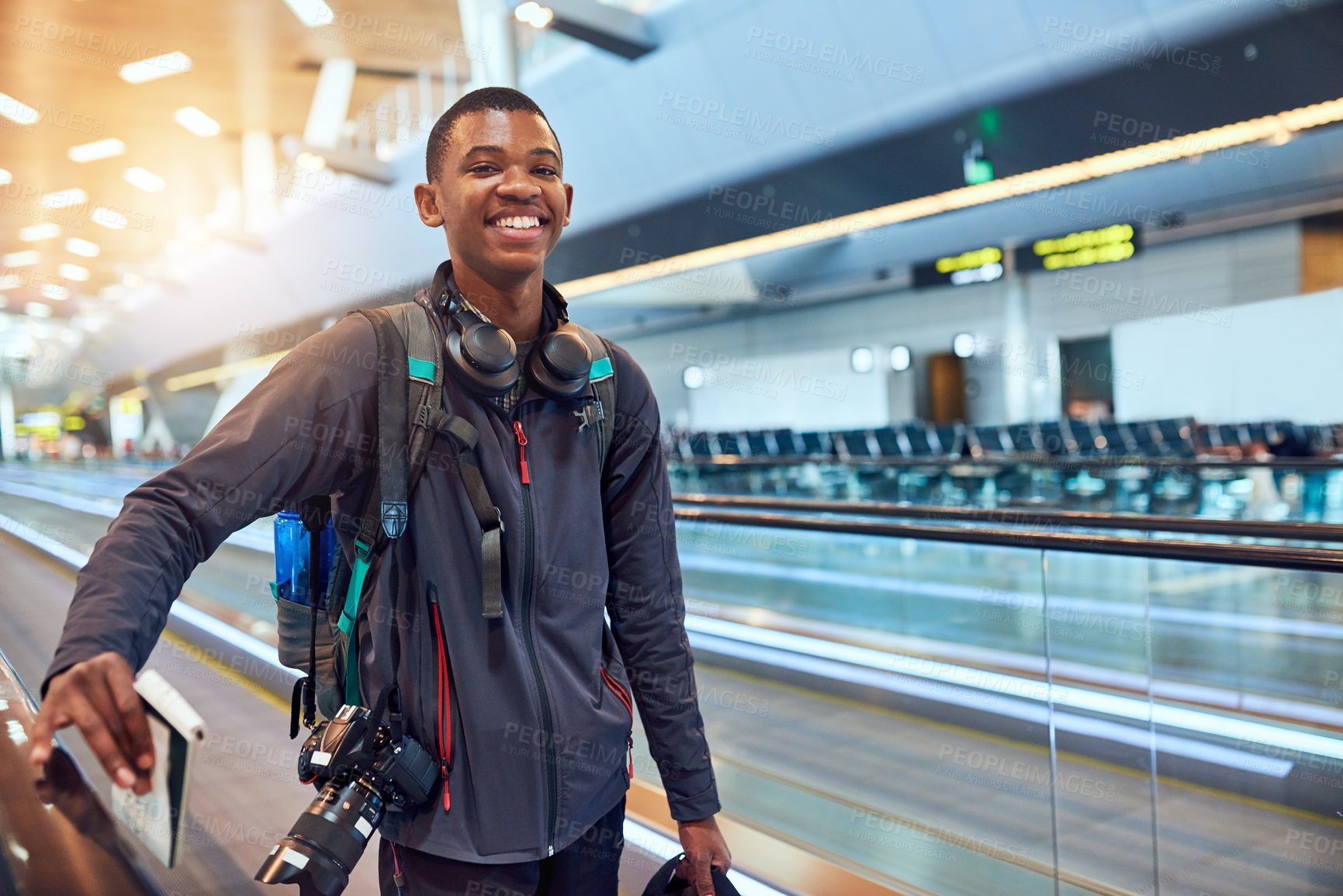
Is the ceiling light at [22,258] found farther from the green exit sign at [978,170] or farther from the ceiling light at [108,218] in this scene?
the green exit sign at [978,170]

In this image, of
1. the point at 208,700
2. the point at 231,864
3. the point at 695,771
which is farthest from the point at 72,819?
the point at 208,700

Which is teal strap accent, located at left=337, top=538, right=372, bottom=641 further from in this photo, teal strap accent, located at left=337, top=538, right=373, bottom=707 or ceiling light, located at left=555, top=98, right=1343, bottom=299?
ceiling light, located at left=555, top=98, right=1343, bottom=299

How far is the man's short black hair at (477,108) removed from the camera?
128 cm

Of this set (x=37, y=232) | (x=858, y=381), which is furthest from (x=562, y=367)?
(x=37, y=232)

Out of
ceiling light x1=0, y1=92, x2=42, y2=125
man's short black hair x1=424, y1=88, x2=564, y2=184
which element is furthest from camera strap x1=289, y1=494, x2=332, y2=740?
ceiling light x1=0, y1=92, x2=42, y2=125

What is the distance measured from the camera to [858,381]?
1839 cm

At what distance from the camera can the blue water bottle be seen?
1266mm

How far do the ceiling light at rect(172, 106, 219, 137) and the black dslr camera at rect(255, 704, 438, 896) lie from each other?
17.0 metres

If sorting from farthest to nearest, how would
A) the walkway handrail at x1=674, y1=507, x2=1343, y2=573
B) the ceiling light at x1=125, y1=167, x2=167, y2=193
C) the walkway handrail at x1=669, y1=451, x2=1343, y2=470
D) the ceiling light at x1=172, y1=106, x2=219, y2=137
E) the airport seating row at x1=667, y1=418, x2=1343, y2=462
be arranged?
the ceiling light at x1=125, y1=167, x2=167, y2=193 < the ceiling light at x1=172, y1=106, x2=219, y2=137 < the airport seating row at x1=667, y1=418, x2=1343, y2=462 < the walkway handrail at x1=669, y1=451, x2=1343, y2=470 < the walkway handrail at x1=674, y1=507, x2=1343, y2=573

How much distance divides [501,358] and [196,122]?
17.8 meters

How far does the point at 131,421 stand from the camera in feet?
140

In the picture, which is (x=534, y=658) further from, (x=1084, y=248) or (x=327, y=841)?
(x=1084, y=248)

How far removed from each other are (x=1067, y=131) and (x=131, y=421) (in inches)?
1728

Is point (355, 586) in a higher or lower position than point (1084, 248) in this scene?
lower
